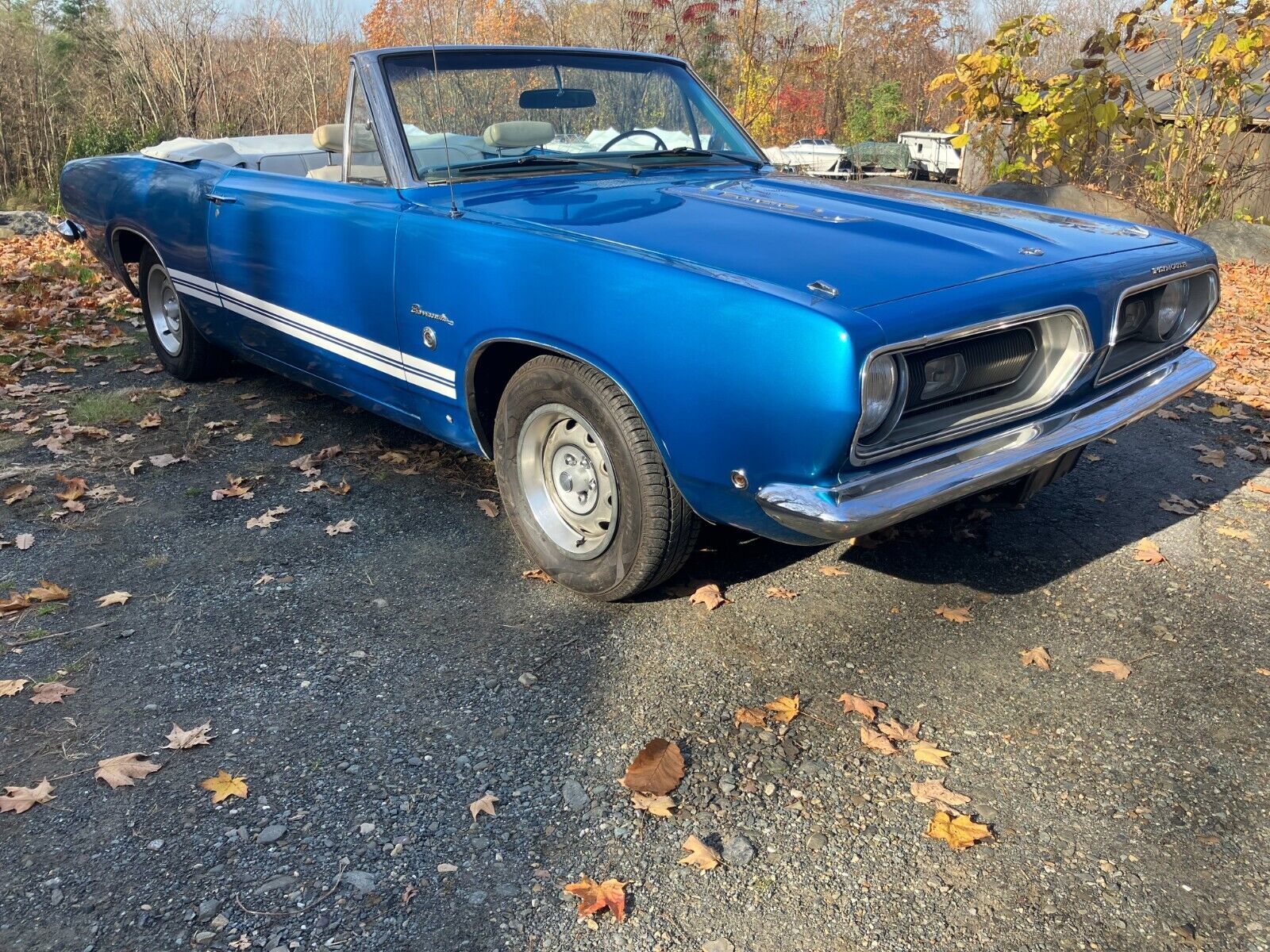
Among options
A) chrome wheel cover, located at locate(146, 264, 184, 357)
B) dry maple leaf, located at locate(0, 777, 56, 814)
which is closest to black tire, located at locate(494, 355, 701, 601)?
dry maple leaf, located at locate(0, 777, 56, 814)

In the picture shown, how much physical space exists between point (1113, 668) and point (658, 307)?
5.44 feet

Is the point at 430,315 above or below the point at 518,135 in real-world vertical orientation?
below

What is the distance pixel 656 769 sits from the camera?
97.3 inches

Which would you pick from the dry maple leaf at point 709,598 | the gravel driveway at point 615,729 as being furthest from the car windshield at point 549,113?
the dry maple leaf at point 709,598

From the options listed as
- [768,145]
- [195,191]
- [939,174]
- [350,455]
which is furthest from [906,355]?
→ [939,174]

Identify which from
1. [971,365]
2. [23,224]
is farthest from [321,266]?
[23,224]

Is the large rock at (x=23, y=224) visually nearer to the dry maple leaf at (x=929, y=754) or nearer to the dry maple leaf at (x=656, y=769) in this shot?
the dry maple leaf at (x=656, y=769)

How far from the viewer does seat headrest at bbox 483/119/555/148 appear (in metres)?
3.83

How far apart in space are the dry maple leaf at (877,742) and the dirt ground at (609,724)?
0.03m

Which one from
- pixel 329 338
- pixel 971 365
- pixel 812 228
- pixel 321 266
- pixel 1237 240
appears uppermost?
pixel 812 228

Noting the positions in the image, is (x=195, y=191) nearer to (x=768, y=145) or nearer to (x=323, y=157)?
(x=323, y=157)

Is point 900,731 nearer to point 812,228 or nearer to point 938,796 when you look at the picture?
point 938,796

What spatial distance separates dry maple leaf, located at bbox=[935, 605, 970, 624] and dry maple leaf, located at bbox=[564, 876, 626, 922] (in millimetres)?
1510

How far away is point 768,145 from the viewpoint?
1469 cm
